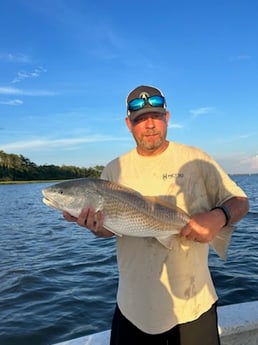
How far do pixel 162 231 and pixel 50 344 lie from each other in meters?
4.72

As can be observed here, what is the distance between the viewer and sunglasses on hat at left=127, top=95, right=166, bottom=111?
3096mm

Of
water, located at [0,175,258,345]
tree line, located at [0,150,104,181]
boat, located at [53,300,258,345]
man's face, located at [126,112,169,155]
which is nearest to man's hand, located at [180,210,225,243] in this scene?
man's face, located at [126,112,169,155]

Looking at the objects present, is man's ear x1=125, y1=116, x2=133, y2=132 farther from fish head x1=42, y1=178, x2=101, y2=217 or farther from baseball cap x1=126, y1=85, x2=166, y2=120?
fish head x1=42, y1=178, x2=101, y2=217

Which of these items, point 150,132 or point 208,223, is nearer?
point 208,223

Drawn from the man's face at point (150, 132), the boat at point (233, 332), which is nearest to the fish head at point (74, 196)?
the man's face at point (150, 132)

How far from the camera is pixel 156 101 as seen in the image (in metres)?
3.12

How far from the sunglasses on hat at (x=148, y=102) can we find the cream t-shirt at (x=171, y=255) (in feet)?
1.11

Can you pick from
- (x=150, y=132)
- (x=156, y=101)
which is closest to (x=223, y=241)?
(x=150, y=132)

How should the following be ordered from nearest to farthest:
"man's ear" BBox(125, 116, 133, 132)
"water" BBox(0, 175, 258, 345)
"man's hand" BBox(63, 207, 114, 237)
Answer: "man's hand" BBox(63, 207, 114, 237)
"man's ear" BBox(125, 116, 133, 132)
"water" BBox(0, 175, 258, 345)

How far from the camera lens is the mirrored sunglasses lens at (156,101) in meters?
3.10

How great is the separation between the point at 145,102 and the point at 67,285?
24.6 feet

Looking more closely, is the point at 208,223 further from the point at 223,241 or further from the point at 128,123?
the point at 128,123

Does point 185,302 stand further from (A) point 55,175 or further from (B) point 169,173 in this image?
(A) point 55,175

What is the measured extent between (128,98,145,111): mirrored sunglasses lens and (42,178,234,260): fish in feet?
2.01
